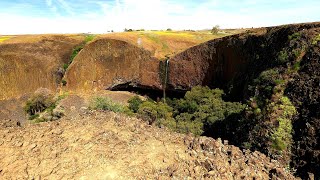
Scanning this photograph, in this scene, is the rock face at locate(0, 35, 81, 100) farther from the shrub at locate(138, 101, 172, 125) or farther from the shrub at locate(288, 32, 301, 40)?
the shrub at locate(288, 32, 301, 40)

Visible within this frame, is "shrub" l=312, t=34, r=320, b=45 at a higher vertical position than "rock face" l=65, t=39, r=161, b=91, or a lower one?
higher

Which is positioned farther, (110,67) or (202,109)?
(110,67)

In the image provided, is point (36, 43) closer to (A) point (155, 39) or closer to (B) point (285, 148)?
(A) point (155, 39)

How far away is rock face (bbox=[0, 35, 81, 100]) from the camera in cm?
4097

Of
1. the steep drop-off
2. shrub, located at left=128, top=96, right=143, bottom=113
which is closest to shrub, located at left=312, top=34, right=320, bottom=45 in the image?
the steep drop-off

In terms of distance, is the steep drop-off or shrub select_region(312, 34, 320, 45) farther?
shrub select_region(312, 34, 320, 45)

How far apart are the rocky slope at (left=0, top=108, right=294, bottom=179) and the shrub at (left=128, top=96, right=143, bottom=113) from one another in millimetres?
21557

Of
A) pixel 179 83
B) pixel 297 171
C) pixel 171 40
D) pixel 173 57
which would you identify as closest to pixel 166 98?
pixel 179 83

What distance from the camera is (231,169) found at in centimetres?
1034

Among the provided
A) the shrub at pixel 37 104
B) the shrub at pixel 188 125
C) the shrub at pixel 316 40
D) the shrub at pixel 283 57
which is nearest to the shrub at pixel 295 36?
the shrub at pixel 283 57

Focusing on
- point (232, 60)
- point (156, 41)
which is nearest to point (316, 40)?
point (232, 60)

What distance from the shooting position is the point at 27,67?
42094 mm

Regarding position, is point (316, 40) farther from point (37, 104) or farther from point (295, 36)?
point (37, 104)

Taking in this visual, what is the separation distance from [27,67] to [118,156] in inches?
1395
